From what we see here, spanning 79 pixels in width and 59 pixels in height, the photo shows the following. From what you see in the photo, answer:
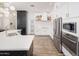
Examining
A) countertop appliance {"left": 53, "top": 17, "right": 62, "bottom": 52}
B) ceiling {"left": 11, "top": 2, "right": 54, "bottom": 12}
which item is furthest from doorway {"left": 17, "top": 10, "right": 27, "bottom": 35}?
countertop appliance {"left": 53, "top": 17, "right": 62, "bottom": 52}

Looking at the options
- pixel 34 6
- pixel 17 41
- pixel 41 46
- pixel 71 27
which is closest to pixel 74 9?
pixel 71 27

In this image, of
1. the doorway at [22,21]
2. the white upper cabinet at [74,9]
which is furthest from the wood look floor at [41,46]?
the white upper cabinet at [74,9]

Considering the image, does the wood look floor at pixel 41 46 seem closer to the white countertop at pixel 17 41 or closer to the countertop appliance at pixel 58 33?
the white countertop at pixel 17 41

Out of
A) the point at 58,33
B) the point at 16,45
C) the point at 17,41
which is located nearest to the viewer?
the point at 16,45

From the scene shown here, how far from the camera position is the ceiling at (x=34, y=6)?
6.44ft

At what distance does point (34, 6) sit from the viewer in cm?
204

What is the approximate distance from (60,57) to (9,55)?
0.68 meters

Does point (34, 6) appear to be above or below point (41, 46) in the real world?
above

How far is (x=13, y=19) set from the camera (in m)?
2.01

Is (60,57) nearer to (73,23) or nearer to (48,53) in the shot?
(48,53)

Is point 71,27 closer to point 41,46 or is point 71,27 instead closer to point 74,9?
point 74,9

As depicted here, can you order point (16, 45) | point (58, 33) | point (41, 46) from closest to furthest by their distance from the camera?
point (16, 45), point (41, 46), point (58, 33)

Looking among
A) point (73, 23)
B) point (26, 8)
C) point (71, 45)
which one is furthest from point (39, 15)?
point (71, 45)

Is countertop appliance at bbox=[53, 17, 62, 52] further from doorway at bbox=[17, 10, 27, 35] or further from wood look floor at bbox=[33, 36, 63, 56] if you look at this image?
doorway at bbox=[17, 10, 27, 35]
